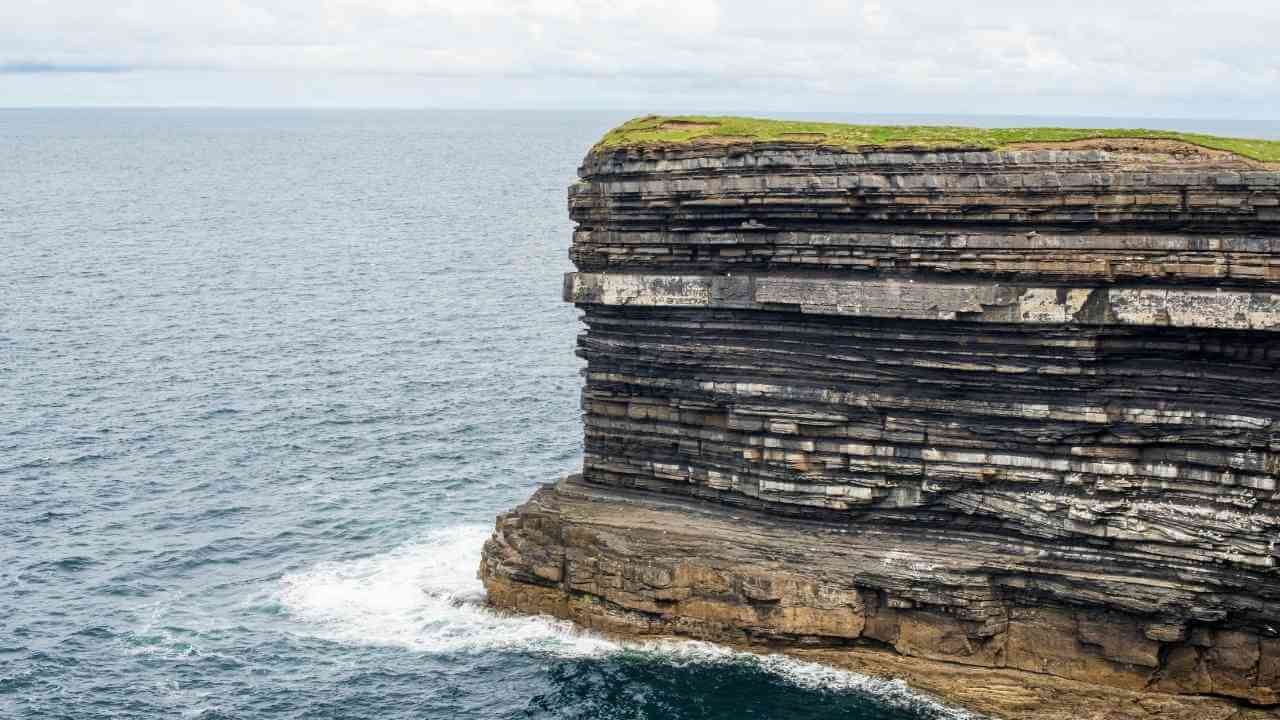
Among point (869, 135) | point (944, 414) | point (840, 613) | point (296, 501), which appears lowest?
point (296, 501)

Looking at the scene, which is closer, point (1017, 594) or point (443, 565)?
point (1017, 594)

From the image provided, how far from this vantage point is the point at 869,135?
60.1 metres

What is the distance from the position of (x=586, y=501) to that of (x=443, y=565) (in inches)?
376

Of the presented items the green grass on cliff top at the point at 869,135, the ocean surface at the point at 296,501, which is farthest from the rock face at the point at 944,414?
the ocean surface at the point at 296,501

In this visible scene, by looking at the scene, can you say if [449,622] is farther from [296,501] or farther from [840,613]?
[296,501]

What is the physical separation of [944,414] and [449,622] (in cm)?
2268

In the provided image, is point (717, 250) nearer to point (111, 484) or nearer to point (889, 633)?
point (889, 633)

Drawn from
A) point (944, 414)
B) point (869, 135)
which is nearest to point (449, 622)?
point (944, 414)

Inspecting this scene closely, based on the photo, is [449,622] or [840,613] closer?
[840,613]

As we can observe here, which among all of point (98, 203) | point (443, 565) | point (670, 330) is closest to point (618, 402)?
point (670, 330)

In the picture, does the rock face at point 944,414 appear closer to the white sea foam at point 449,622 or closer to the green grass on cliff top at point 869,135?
the white sea foam at point 449,622

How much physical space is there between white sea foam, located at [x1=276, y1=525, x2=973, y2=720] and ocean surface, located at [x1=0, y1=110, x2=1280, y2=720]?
143 mm

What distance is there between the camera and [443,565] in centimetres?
7031

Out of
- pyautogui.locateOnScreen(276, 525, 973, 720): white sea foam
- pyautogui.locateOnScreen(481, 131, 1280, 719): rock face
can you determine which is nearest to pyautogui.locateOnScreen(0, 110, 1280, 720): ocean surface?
pyautogui.locateOnScreen(276, 525, 973, 720): white sea foam
